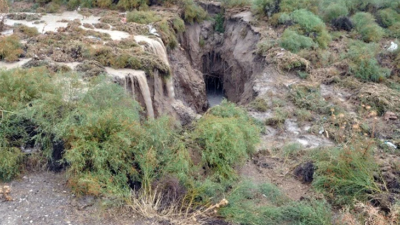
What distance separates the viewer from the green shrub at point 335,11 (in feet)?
56.3

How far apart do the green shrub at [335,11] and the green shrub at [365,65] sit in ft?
11.8

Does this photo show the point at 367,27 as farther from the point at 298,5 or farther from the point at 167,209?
the point at 167,209

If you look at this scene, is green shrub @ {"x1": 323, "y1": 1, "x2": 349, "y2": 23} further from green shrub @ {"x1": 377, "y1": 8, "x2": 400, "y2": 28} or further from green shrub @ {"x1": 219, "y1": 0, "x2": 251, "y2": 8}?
green shrub @ {"x1": 219, "y1": 0, "x2": 251, "y2": 8}

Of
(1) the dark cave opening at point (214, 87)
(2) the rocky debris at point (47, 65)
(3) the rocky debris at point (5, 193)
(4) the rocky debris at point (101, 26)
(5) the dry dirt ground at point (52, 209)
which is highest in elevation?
(2) the rocky debris at point (47, 65)

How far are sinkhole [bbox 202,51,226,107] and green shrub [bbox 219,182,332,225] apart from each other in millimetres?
13196

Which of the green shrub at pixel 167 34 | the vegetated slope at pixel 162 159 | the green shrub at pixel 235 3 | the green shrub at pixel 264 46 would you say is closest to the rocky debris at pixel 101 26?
the green shrub at pixel 167 34

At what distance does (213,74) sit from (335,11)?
641 cm

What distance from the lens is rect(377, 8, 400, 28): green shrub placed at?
56.4ft

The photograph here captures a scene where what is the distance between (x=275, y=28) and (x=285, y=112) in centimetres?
708

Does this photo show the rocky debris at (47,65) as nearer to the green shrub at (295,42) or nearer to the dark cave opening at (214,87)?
the green shrub at (295,42)

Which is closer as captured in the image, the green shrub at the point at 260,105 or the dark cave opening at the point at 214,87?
the green shrub at the point at 260,105

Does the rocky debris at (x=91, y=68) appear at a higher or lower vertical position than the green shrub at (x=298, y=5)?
lower

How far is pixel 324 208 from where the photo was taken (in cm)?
580

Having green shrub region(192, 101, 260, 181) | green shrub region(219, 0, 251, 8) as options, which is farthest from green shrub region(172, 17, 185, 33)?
green shrub region(192, 101, 260, 181)
